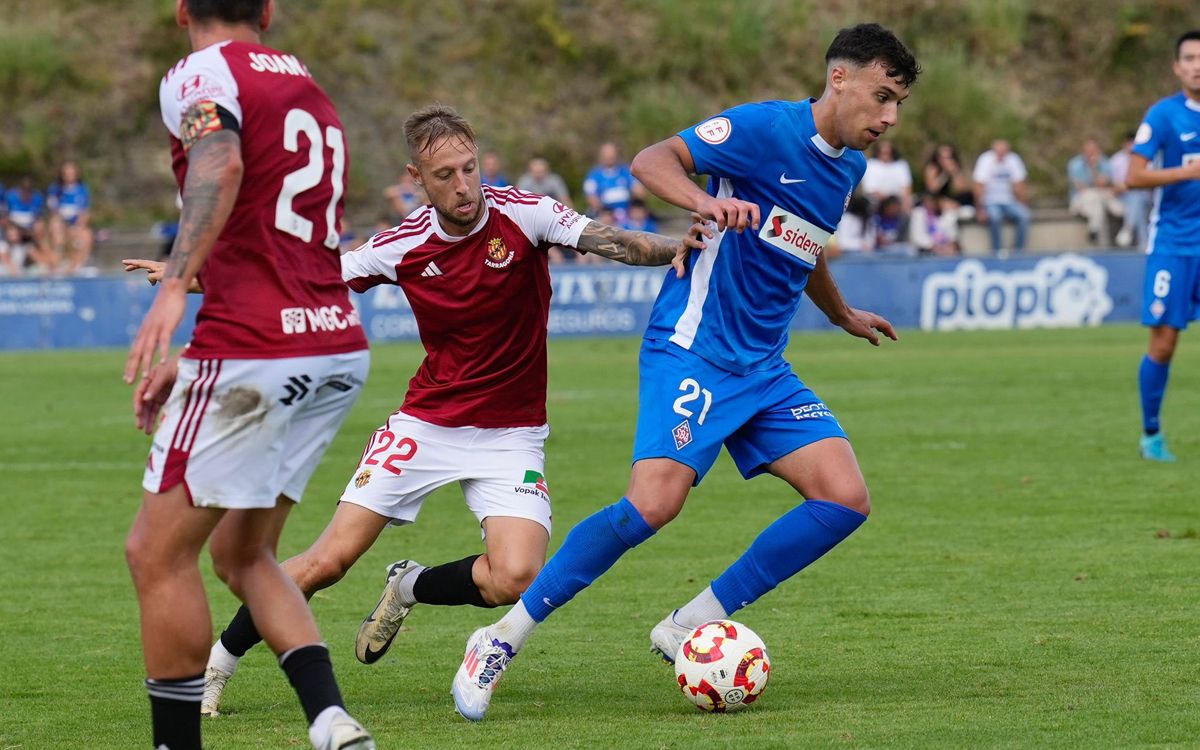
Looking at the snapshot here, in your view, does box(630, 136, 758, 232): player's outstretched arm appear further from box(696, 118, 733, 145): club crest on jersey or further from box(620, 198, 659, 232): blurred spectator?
box(620, 198, 659, 232): blurred spectator

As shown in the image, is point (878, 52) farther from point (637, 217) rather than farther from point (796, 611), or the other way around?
point (637, 217)

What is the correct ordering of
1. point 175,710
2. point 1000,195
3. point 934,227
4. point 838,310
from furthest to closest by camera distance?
point 1000,195 < point 934,227 < point 838,310 < point 175,710

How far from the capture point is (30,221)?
3005cm

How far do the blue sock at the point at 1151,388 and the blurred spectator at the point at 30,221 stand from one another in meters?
21.5

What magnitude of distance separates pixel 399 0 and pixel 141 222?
7.62 meters

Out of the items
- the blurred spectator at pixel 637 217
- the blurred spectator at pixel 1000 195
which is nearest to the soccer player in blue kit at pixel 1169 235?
the blurred spectator at pixel 637 217

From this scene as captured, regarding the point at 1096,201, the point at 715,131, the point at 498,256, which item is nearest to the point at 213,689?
the point at 498,256

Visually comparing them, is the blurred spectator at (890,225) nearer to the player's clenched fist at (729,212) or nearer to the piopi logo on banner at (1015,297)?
the piopi logo on banner at (1015,297)

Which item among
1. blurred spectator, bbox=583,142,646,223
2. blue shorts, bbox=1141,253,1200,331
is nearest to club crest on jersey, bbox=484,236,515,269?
blue shorts, bbox=1141,253,1200,331

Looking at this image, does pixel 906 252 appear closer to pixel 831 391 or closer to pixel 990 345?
pixel 990 345

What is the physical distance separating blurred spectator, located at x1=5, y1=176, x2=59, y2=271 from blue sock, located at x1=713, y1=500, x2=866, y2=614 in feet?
81.4

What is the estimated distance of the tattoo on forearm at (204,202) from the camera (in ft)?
13.4

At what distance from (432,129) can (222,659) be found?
1.86 m

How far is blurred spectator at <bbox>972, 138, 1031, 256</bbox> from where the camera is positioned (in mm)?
27578
